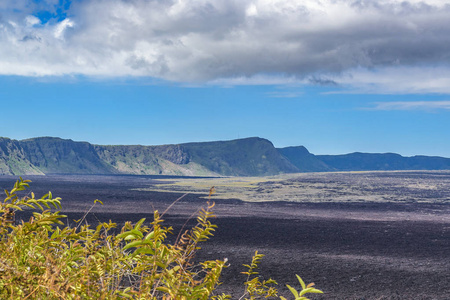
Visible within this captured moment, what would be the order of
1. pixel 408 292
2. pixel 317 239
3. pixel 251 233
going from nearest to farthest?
pixel 408 292, pixel 317 239, pixel 251 233

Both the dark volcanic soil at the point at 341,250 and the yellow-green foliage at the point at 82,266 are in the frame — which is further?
the dark volcanic soil at the point at 341,250

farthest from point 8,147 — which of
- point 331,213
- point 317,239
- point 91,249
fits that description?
point 91,249

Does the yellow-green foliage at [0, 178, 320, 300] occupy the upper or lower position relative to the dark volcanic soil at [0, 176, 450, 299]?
Answer: upper

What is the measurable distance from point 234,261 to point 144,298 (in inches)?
676

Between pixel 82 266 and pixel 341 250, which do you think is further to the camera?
pixel 341 250

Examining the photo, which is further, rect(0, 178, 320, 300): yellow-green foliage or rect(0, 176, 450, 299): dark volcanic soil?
rect(0, 176, 450, 299): dark volcanic soil

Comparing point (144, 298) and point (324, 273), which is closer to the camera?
point (144, 298)

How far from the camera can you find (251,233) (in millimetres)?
27344

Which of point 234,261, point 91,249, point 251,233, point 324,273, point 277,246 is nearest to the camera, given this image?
point 91,249

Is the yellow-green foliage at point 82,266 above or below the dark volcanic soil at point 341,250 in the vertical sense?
above

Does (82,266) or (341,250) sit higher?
(82,266)

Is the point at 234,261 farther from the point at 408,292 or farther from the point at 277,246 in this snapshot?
the point at 408,292

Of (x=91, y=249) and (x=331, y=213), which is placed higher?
(x=91, y=249)

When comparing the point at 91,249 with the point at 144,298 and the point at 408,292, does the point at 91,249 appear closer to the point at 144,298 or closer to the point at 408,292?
the point at 144,298
